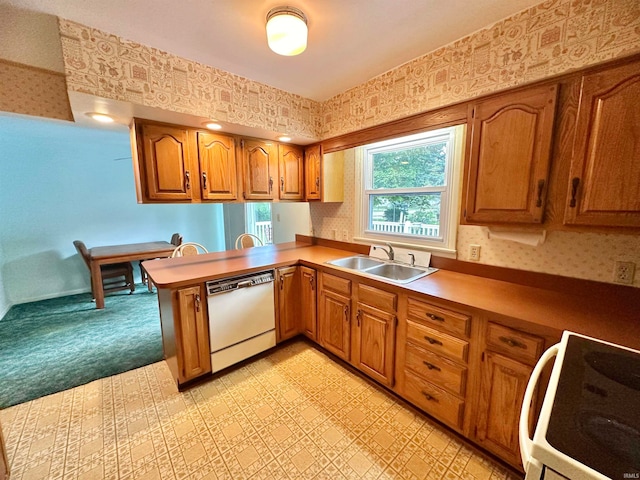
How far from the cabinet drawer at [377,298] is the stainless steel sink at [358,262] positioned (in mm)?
489

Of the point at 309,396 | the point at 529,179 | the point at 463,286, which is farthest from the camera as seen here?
the point at 309,396

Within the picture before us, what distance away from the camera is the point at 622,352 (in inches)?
37.7

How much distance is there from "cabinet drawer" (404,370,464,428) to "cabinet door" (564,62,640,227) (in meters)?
1.22

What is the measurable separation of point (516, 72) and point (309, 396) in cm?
253

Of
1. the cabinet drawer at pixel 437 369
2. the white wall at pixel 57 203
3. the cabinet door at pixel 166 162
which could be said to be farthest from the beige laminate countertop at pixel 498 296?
the white wall at pixel 57 203

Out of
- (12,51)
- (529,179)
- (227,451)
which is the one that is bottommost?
(227,451)

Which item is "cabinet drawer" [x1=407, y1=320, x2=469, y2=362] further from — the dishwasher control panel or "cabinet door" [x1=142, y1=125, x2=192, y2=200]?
"cabinet door" [x1=142, y1=125, x2=192, y2=200]

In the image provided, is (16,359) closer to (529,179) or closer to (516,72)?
(529,179)

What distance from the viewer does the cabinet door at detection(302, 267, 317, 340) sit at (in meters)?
2.50

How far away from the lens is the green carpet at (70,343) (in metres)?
2.17

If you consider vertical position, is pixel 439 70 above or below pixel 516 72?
above

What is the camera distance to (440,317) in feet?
5.19

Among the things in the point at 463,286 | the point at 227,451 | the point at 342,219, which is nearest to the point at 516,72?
the point at 463,286

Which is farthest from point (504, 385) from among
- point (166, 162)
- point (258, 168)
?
point (166, 162)
